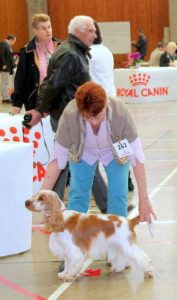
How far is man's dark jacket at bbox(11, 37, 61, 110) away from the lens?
6.32 m

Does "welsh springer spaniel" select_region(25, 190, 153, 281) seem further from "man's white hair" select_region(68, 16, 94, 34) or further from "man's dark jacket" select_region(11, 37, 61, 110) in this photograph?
"man's dark jacket" select_region(11, 37, 61, 110)

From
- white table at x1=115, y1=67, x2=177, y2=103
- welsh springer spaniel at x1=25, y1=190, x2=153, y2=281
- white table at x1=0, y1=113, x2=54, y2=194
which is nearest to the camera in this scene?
welsh springer spaniel at x1=25, y1=190, x2=153, y2=281

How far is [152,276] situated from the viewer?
417 centimetres

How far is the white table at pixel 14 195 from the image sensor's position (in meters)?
4.66

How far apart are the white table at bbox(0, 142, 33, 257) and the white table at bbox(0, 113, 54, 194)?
137 cm

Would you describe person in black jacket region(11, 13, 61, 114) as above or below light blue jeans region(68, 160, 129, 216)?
above

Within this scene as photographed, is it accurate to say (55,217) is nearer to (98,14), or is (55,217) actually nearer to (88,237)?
(88,237)

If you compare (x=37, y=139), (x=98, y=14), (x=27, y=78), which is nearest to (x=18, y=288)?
(x=37, y=139)

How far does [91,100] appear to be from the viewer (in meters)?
3.88

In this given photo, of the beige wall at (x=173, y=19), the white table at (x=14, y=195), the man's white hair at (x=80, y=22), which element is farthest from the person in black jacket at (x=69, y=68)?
the beige wall at (x=173, y=19)

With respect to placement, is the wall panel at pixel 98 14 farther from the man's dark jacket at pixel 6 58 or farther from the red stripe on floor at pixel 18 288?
the red stripe on floor at pixel 18 288

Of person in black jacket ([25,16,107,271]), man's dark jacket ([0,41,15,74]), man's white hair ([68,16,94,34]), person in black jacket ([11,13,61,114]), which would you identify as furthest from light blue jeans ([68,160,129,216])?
man's dark jacket ([0,41,15,74])

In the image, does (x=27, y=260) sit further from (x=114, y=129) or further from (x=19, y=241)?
(x=114, y=129)

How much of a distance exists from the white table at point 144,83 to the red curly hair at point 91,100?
37.8 ft
